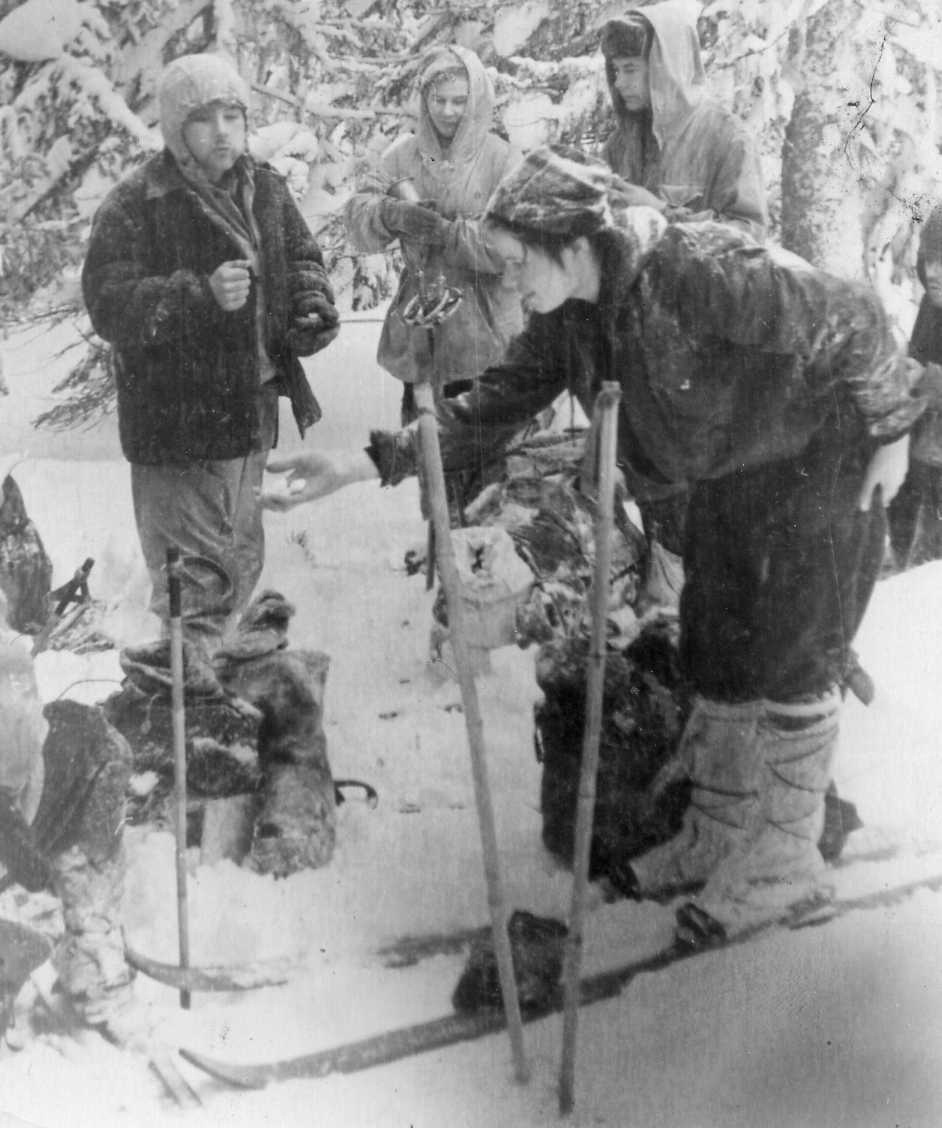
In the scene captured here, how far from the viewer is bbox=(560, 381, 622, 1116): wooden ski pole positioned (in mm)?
2598

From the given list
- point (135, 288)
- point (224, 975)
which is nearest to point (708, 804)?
point (224, 975)

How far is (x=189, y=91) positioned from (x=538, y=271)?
0.77 meters

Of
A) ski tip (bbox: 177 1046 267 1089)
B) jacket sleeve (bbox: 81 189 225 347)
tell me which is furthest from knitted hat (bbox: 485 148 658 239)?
ski tip (bbox: 177 1046 267 1089)

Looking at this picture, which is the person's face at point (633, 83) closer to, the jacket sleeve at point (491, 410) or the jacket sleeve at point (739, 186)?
the jacket sleeve at point (739, 186)

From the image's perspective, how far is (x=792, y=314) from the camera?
2572mm

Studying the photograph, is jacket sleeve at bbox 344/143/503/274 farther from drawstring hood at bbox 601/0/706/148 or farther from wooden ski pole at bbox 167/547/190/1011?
wooden ski pole at bbox 167/547/190/1011

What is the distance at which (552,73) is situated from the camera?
2.70 m

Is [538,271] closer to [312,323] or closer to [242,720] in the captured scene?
[312,323]

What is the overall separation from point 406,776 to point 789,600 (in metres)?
0.85

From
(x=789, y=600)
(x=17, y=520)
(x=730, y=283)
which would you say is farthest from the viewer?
(x=17, y=520)

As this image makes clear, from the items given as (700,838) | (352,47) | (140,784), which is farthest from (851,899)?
(352,47)

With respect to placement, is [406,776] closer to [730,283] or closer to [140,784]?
[140,784]

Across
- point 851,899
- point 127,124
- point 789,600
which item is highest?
point 127,124

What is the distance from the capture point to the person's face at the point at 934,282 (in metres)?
2.75
